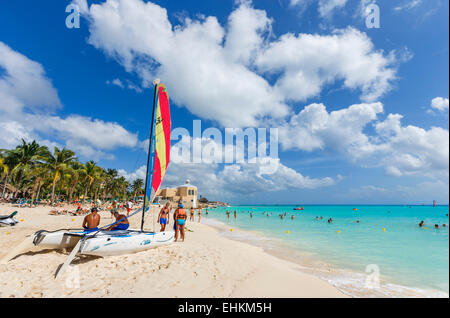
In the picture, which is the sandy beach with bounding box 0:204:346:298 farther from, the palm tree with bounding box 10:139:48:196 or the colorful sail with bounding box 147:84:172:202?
the palm tree with bounding box 10:139:48:196

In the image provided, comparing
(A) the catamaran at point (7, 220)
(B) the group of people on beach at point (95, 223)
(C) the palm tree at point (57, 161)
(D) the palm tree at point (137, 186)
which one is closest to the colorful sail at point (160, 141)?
(B) the group of people on beach at point (95, 223)

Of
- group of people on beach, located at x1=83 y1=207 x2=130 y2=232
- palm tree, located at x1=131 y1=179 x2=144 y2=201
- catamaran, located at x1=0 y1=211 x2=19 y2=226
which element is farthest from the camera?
palm tree, located at x1=131 y1=179 x2=144 y2=201

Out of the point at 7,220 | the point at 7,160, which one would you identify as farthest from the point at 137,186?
the point at 7,220

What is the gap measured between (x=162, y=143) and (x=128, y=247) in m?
4.20

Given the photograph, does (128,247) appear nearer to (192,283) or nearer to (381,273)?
(192,283)

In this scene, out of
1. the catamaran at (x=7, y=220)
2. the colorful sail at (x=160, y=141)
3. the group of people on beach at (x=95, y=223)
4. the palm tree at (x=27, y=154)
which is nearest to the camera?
the group of people on beach at (x=95, y=223)

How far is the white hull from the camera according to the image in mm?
5613

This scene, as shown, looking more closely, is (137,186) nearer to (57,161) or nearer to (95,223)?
(57,161)

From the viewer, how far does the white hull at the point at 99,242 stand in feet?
18.4


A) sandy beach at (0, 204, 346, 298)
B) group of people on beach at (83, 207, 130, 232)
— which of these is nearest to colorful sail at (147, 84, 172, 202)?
group of people on beach at (83, 207, 130, 232)

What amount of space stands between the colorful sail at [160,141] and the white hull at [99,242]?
2086 mm

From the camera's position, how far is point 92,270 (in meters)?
5.10

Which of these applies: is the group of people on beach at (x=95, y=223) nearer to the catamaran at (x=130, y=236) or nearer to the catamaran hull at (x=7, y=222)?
the catamaran at (x=130, y=236)
